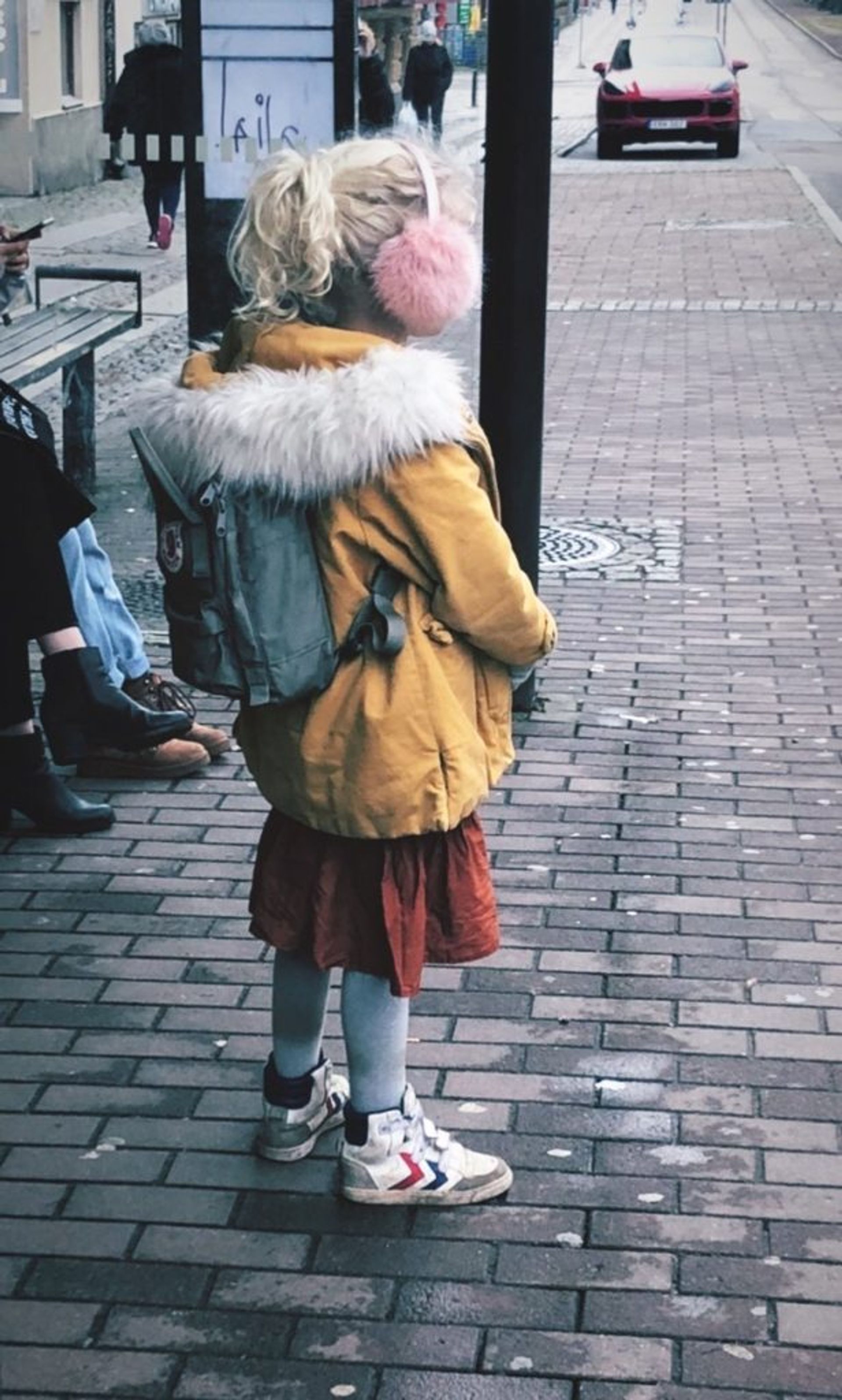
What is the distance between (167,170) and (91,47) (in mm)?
9744

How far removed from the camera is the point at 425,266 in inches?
129

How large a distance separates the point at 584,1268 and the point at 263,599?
3.64 ft

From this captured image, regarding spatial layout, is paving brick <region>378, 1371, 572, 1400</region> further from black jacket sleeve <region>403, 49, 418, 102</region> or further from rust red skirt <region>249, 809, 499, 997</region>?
black jacket sleeve <region>403, 49, 418, 102</region>

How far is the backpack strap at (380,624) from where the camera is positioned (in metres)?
3.31

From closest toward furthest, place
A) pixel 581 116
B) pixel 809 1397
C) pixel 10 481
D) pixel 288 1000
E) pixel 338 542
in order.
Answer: pixel 809 1397, pixel 338 542, pixel 288 1000, pixel 10 481, pixel 581 116

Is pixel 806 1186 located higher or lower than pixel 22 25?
lower

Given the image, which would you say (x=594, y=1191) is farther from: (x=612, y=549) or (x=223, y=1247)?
(x=612, y=549)

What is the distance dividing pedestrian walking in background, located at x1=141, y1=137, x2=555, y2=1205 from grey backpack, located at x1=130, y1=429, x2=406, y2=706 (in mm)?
24

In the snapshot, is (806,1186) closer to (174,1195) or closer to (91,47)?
(174,1195)

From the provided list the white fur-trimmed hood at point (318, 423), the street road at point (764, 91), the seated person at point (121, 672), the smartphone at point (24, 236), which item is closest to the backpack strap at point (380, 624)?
the white fur-trimmed hood at point (318, 423)

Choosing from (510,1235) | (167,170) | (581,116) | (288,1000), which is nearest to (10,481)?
(288,1000)

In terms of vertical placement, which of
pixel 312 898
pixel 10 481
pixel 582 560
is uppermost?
pixel 10 481

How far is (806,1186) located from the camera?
3689mm

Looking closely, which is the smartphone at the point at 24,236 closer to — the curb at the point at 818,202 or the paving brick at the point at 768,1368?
the paving brick at the point at 768,1368
